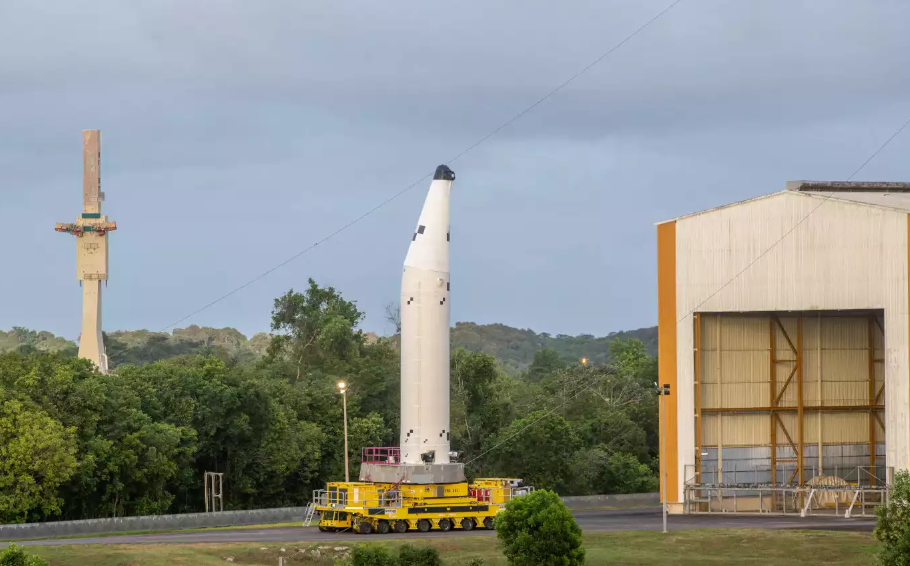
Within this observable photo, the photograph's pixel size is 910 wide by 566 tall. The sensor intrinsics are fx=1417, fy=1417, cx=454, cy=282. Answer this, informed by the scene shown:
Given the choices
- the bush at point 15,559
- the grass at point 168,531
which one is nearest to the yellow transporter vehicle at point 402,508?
the grass at point 168,531

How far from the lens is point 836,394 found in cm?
7025

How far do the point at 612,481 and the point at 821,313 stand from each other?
72.9ft

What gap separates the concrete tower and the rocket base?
116 feet

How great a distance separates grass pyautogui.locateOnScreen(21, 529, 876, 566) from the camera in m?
44.8

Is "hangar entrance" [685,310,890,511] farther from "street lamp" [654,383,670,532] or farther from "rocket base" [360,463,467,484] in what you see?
"rocket base" [360,463,467,484]

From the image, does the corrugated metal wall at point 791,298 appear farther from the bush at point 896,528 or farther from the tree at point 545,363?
the tree at point 545,363

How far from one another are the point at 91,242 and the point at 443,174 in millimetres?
38465

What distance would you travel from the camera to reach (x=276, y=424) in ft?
253

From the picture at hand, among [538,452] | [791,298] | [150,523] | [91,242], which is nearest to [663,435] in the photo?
[791,298]

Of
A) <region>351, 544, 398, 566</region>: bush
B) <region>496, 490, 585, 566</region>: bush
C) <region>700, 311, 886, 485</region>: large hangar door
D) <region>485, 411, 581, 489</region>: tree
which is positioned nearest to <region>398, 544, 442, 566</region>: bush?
<region>351, 544, 398, 566</region>: bush

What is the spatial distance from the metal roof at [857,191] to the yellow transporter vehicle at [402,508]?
1826 cm

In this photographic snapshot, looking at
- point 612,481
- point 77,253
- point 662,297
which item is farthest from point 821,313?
point 77,253

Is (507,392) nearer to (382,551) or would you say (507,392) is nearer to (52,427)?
(52,427)

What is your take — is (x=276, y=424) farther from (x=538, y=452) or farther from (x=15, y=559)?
(x=15, y=559)
